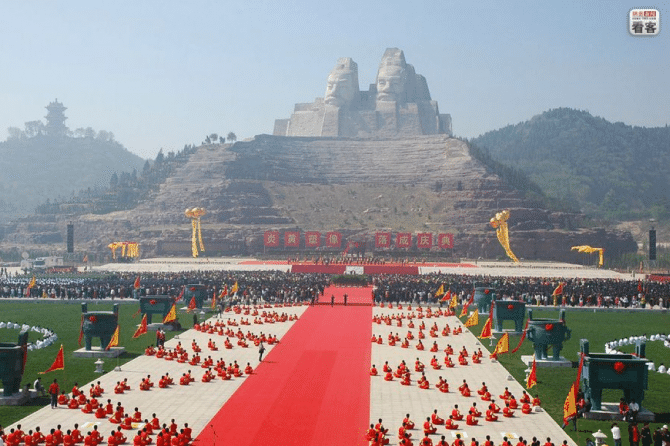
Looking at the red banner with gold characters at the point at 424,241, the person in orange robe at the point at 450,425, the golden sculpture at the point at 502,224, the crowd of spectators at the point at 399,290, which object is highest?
the golden sculpture at the point at 502,224

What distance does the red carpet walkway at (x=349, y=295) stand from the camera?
57737 millimetres

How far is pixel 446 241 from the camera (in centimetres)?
10244

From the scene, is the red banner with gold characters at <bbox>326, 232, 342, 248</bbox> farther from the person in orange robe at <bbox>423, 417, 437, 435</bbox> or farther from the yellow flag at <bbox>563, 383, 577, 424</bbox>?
the yellow flag at <bbox>563, 383, 577, 424</bbox>

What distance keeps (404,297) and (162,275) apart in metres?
23.3

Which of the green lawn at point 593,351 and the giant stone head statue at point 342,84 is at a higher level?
the giant stone head statue at point 342,84

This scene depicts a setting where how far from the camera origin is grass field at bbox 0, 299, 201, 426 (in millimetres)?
29564

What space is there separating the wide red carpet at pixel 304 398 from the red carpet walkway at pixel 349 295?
15.8 m

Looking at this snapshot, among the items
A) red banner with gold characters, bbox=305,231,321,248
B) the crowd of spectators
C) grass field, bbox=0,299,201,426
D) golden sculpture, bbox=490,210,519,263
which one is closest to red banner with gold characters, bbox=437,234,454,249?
golden sculpture, bbox=490,210,519,263

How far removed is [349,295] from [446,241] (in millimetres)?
41913

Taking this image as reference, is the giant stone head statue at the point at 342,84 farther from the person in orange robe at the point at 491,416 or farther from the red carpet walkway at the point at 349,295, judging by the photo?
the person in orange robe at the point at 491,416

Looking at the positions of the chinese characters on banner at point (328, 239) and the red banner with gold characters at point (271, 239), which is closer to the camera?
the chinese characters on banner at point (328, 239)

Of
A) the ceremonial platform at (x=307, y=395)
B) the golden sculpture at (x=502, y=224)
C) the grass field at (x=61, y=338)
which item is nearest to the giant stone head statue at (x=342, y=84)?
the golden sculpture at (x=502, y=224)

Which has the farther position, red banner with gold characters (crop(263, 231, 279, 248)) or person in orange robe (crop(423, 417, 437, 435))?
red banner with gold characters (crop(263, 231, 279, 248))

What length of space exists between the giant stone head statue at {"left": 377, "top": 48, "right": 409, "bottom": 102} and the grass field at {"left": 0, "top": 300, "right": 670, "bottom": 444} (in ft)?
376
